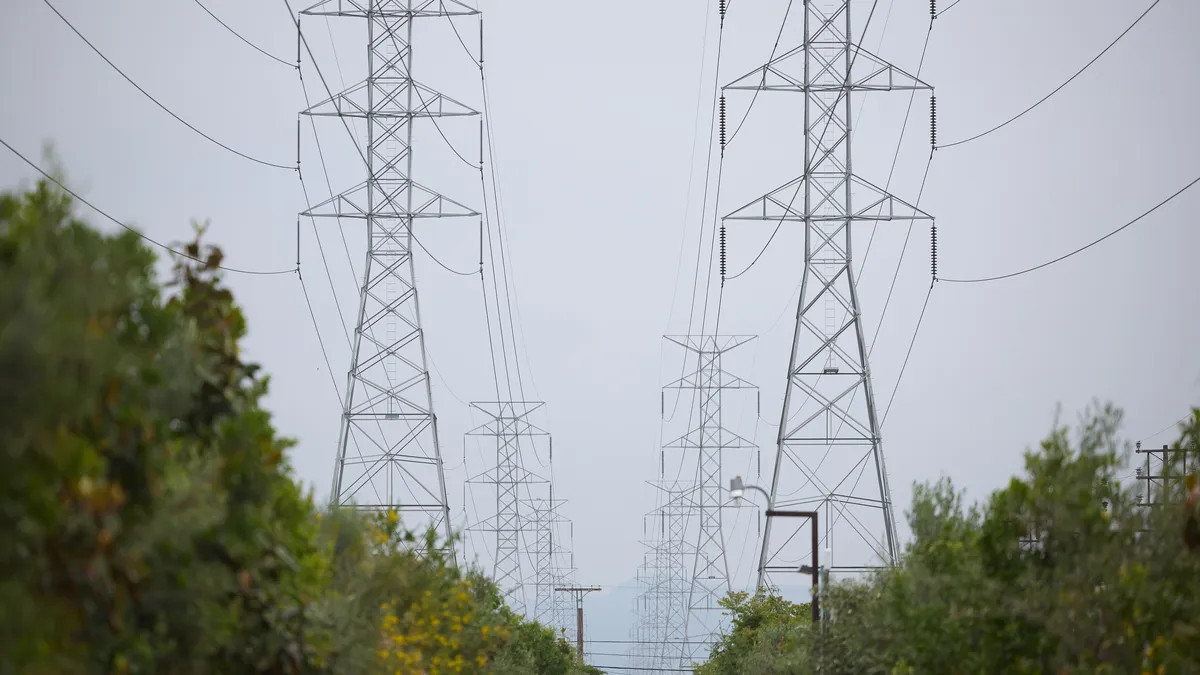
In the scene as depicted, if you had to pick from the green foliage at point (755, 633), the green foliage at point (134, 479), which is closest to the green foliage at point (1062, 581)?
the green foliage at point (134, 479)

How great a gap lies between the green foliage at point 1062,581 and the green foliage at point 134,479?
252 inches

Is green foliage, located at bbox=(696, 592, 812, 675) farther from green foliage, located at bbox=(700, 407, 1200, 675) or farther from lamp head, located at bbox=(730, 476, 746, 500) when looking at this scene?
green foliage, located at bbox=(700, 407, 1200, 675)

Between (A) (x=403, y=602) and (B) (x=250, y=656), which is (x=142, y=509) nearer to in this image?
(B) (x=250, y=656)

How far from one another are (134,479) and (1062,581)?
8.32 m

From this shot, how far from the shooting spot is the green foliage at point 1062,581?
1112cm

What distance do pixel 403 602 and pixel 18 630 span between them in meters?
13.5

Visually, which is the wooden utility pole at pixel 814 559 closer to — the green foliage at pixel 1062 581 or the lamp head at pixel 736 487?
the lamp head at pixel 736 487

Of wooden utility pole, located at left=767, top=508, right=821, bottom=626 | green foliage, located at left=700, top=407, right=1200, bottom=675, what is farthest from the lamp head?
green foliage, located at left=700, top=407, right=1200, bottom=675

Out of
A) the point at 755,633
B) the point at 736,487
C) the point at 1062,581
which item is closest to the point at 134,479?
the point at 1062,581

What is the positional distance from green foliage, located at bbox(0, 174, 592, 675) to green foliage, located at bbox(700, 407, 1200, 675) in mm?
6406

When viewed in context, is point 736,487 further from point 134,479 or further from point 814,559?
point 134,479

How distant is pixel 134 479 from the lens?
724cm

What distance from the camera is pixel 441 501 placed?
2952cm

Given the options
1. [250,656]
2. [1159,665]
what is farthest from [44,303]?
[1159,665]
